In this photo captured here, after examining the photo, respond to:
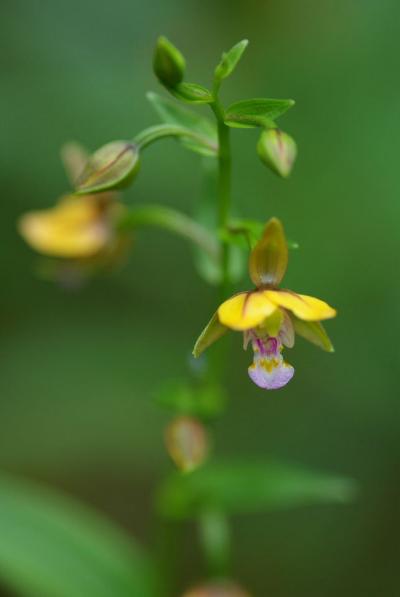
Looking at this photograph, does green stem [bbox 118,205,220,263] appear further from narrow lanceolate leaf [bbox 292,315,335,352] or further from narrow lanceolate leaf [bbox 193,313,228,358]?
narrow lanceolate leaf [bbox 193,313,228,358]

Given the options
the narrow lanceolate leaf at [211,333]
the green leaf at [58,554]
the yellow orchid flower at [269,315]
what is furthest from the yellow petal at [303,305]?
the green leaf at [58,554]

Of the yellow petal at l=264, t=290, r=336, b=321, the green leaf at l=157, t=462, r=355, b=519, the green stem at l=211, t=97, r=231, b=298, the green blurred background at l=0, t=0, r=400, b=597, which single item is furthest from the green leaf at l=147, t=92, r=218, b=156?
the green blurred background at l=0, t=0, r=400, b=597

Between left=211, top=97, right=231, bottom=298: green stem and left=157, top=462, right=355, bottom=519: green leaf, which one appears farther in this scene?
left=157, top=462, right=355, bottom=519: green leaf

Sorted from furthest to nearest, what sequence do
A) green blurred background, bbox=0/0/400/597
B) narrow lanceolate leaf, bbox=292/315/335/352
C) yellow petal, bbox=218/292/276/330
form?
1. green blurred background, bbox=0/0/400/597
2. narrow lanceolate leaf, bbox=292/315/335/352
3. yellow petal, bbox=218/292/276/330

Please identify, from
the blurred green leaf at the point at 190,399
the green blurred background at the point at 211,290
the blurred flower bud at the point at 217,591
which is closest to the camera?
the blurred green leaf at the point at 190,399

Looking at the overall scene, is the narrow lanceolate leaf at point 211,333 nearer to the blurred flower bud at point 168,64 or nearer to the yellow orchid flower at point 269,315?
the yellow orchid flower at point 269,315

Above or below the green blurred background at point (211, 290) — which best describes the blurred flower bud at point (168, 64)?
below

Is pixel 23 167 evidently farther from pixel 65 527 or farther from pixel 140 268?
pixel 65 527
